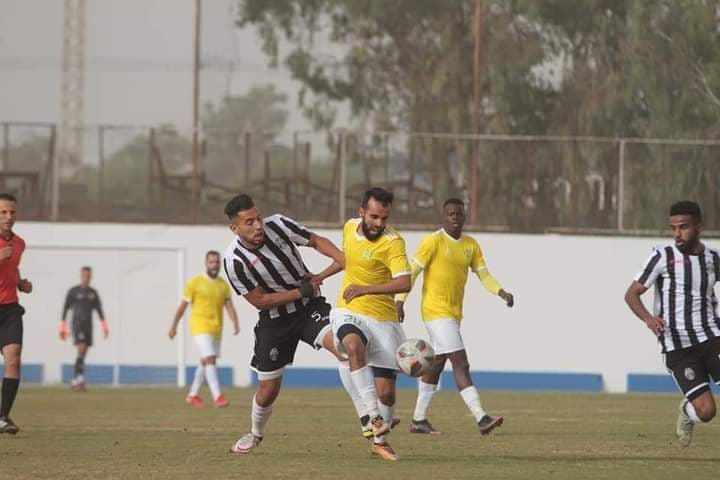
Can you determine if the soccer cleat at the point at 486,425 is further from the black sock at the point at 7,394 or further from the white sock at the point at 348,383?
the black sock at the point at 7,394

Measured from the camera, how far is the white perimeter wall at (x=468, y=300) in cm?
3325

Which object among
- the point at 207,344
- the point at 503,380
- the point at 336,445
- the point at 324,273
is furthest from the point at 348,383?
the point at 503,380

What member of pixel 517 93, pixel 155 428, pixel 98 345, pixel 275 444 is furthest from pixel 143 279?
pixel 275 444

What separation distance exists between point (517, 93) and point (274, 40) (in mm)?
6389

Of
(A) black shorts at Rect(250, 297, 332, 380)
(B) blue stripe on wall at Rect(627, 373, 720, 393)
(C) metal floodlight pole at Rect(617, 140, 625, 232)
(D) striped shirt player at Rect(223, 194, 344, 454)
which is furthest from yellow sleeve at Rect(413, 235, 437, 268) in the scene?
(C) metal floodlight pole at Rect(617, 140, 625, 232)

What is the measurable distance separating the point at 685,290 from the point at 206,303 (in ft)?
39.9

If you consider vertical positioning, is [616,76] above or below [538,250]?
above

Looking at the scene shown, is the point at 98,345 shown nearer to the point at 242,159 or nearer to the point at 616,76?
the point at 242,159

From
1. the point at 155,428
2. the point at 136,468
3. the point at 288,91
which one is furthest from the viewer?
the point at 288,91

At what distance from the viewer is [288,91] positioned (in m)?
40.1

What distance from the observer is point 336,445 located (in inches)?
604

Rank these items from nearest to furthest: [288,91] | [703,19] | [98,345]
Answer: [98,345], [703,19], [288,91]

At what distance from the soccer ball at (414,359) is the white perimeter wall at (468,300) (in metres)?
19.0

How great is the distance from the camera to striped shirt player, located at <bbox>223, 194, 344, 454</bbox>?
13477mm
